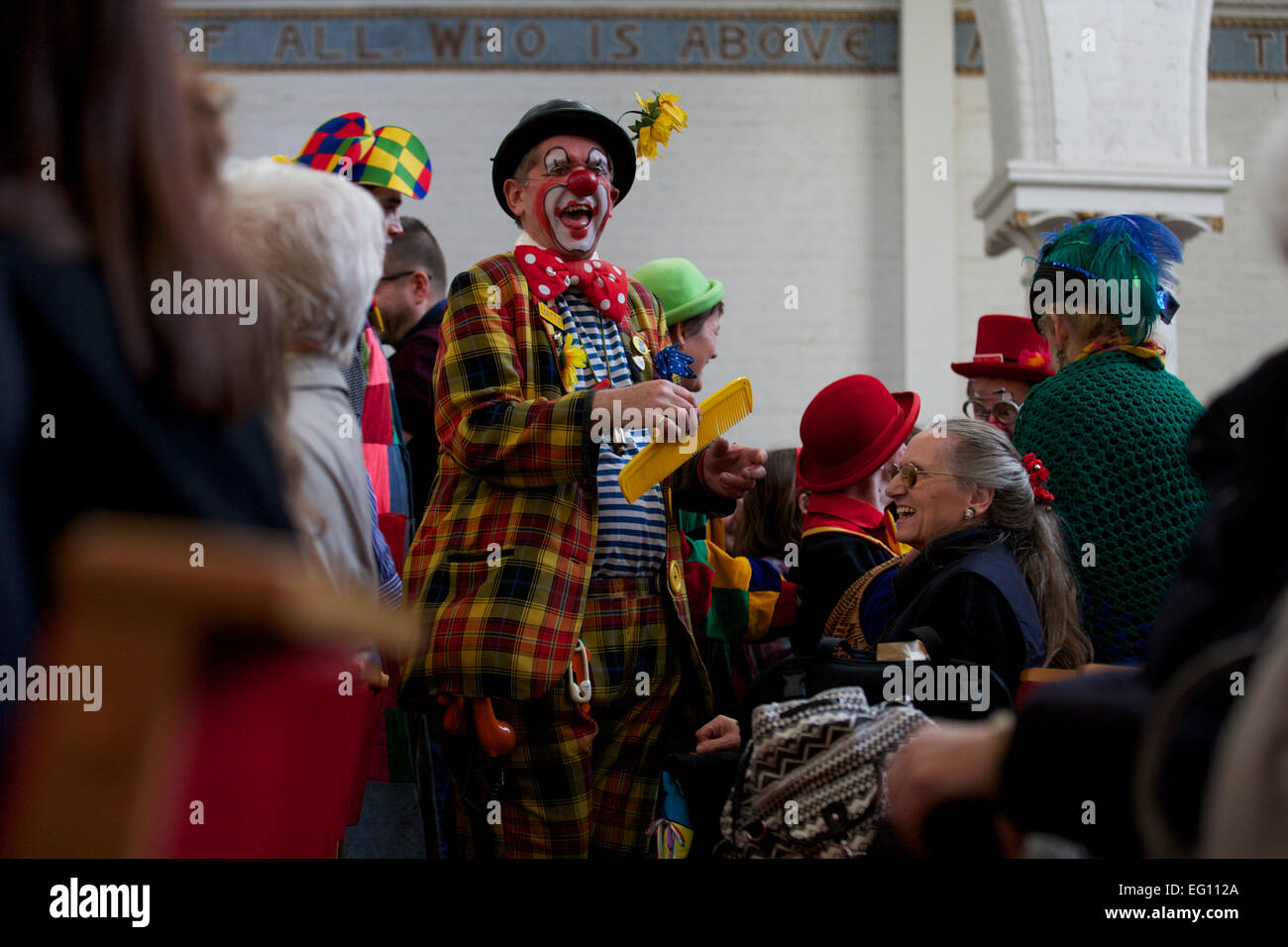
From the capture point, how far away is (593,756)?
2.26 meters

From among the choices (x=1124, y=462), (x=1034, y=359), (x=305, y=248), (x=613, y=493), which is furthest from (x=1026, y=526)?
(x=305, y=248)

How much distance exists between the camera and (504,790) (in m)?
2.18

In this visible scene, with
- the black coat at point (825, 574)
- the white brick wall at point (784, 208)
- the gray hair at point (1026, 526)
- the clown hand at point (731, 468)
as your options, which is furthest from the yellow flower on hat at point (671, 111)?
the white brick wall at point (784, 208)

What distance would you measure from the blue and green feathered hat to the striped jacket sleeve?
3.19ft

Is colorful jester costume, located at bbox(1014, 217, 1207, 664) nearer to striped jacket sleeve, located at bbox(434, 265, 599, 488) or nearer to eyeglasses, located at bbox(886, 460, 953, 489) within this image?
eyeglasses, located at bbox(886, 460, 953, 489)

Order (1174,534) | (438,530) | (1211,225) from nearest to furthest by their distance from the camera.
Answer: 1. (1174,534)
2. (438,530)
3. (1211,225)

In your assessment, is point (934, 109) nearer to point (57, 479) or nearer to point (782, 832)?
point (782, 832)

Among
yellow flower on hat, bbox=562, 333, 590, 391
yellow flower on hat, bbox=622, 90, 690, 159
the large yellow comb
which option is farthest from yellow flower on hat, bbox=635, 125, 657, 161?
the large yellow comb

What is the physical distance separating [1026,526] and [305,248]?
4.59 feet

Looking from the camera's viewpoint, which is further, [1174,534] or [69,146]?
[1174,534]

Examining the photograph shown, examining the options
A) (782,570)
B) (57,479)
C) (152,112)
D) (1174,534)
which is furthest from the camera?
(782,570)
